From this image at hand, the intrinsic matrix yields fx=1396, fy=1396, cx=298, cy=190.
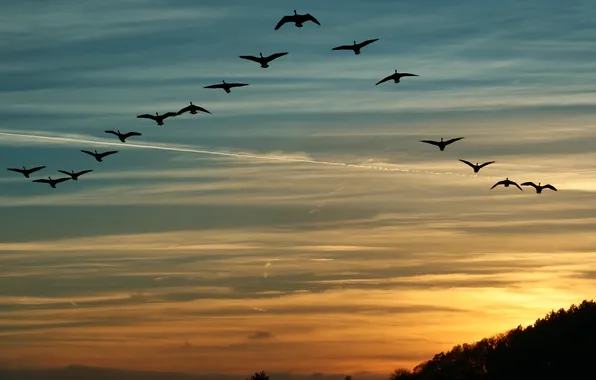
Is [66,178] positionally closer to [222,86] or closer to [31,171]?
[31,171]

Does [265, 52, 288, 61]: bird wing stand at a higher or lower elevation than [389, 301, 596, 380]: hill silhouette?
higher

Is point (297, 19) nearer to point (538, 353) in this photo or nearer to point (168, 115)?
point (168, 115)

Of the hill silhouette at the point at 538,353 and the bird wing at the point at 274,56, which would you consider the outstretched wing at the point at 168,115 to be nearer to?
the bird wing at the point at 274,56

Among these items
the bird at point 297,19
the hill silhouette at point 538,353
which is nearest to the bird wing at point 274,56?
the bird at point 297,19

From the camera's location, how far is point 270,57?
119625mm

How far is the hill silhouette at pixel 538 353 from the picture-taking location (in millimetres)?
161125

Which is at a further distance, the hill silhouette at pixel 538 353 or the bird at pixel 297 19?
the hill silhouette at pixel 538 353

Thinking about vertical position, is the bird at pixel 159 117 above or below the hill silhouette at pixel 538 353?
above

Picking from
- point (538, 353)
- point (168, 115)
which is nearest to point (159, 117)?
point (168, 115)

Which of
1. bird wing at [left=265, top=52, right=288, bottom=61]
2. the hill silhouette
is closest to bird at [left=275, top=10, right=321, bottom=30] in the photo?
bird wing at [left=265, top=52, right=288, bottom=61]

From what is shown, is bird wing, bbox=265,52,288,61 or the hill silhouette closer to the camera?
bird wing, bbox=265,52,288,61

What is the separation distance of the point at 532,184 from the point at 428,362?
49.2m

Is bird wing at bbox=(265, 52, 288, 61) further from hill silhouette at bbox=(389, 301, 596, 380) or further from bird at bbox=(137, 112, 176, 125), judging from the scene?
hill silhouette at bbox=(389, 301, 596, 380)

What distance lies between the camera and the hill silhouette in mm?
161125
